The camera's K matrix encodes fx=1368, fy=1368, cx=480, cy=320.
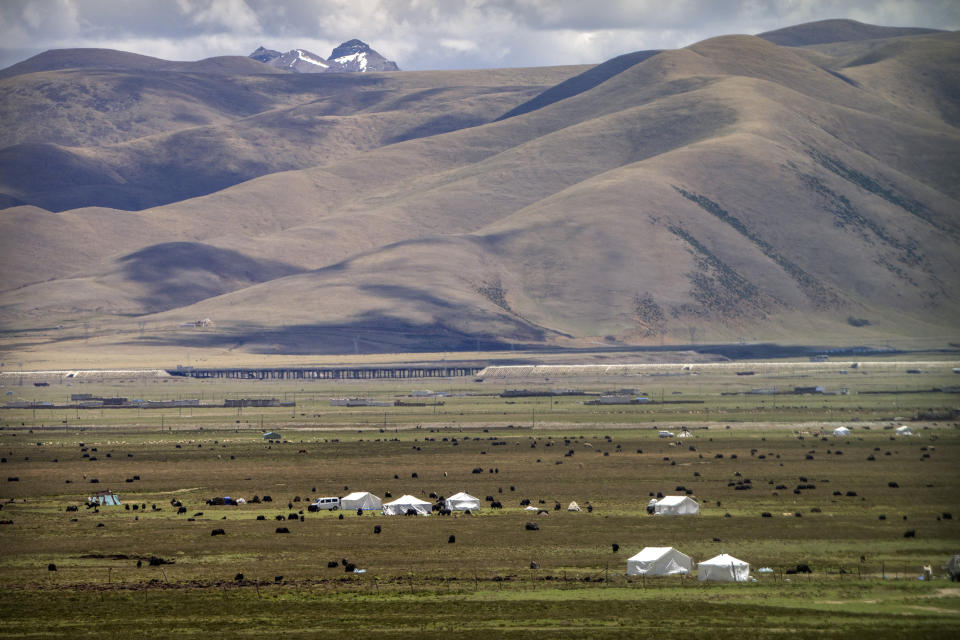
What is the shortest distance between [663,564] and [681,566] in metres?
0.90

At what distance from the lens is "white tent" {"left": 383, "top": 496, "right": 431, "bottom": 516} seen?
290 feet

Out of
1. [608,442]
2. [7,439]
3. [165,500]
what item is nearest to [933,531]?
[165,500]

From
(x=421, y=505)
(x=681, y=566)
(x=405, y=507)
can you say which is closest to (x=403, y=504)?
(x=405, y=507)

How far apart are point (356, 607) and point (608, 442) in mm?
80612

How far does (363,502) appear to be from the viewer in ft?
300

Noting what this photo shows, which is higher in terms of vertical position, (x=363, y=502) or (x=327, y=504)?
(x=363, y=502)

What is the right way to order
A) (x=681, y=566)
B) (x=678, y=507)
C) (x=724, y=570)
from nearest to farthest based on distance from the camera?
(x=724, y=570)
(x=681, y=566)
(x=678, y=507)

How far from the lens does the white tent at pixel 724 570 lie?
209 ft

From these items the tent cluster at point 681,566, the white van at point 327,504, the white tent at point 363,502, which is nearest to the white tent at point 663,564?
the tent cluster at point 681,566

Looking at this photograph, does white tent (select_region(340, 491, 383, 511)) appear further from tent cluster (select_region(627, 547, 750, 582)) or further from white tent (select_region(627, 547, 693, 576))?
white tent (select_region(627, 547, 693, 576))

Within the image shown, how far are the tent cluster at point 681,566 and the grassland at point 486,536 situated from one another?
3.92 feet

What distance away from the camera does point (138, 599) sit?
63.8 meters

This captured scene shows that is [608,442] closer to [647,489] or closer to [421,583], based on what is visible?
[647,489]

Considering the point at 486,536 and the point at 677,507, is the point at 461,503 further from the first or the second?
the point at 677,507
